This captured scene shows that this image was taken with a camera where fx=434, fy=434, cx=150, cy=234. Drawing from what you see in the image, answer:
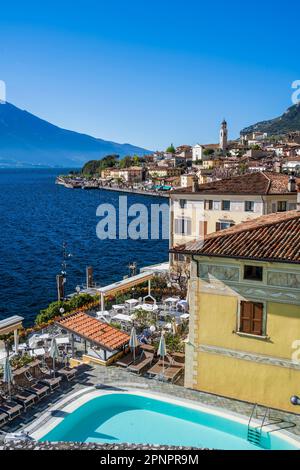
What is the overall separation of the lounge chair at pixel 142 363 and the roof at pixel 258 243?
16.9 ft

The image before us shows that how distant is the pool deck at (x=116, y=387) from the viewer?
13.5m

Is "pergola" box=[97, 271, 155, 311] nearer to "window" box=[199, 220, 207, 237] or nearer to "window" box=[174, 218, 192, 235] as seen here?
"window" box=[199, 220, 207, 237]

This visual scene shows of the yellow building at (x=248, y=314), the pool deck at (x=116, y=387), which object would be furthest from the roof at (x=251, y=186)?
the pool deck at (x=116, y=387)

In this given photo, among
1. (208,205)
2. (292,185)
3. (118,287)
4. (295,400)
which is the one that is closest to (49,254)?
(208,205)

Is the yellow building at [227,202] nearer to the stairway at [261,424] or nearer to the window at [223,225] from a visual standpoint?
the window at [223,225]

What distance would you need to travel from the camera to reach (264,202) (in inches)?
1193

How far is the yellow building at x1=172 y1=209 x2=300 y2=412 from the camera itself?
13.6 metres

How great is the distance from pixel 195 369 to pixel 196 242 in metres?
4.54

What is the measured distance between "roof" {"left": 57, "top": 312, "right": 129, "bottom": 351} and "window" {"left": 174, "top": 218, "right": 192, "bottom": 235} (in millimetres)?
17559

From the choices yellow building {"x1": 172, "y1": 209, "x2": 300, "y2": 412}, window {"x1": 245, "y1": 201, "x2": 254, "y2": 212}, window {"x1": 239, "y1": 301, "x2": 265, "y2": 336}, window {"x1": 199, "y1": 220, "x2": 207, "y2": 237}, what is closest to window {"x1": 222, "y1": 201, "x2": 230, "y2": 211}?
window {"x1": 245, "y1": 201, "x2": 254, "y2": 212}

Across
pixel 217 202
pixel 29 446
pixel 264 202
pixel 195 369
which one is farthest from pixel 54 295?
pixel 29 446

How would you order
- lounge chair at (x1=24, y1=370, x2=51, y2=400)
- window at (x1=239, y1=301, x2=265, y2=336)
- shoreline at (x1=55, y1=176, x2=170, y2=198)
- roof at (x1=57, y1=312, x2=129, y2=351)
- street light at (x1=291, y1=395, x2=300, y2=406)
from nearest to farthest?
street light at (x1=291, y1=395, x2=300, y2=406)
window at (x1=239, y1=301, x2=265, y2=336)
lounge chair at (x1=24, y1=370, x2=51, y2=400)
roof at (x1=57, y1=312, x2=129, y2=351)
shoreline at (x1=55, y1=176, x2=170, y2=198)

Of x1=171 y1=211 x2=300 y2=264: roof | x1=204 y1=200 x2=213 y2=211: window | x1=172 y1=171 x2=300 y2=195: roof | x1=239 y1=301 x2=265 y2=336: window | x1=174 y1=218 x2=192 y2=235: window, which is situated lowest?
x1=239 y1=301 x2=265 y2=336: window

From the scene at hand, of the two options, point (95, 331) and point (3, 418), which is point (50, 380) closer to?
point (3, 418)
